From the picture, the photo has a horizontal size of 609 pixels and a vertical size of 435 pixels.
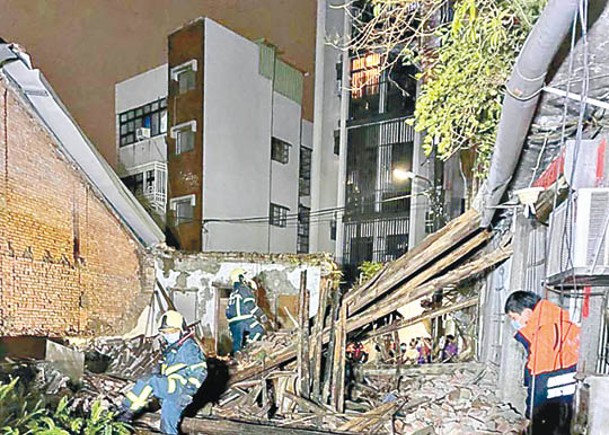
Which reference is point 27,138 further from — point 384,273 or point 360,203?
point 360,203

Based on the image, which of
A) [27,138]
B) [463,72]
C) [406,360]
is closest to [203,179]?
[27,138]

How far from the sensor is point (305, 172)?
19.7 meters

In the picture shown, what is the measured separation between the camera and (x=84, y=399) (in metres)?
5.78

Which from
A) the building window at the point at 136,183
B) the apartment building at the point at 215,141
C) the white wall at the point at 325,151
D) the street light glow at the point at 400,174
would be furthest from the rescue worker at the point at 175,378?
the white wall at the point at 325,151

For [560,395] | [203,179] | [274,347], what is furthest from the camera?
[203,179]

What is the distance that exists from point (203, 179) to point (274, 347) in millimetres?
9506

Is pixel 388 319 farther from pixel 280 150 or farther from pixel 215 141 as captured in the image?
pixel 280 150

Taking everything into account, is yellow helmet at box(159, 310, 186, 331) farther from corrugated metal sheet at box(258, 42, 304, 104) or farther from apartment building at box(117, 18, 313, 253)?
corrugated metal sheet at box(258, 42, 304, 104)

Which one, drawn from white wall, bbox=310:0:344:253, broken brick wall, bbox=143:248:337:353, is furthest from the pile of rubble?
white wall, bbox=310:0:344:253

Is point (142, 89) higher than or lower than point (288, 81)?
lower

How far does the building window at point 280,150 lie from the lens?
17938 millimetres

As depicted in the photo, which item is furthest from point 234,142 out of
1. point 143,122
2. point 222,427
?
point 222,427

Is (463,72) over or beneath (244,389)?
over

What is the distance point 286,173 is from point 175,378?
14.2m
